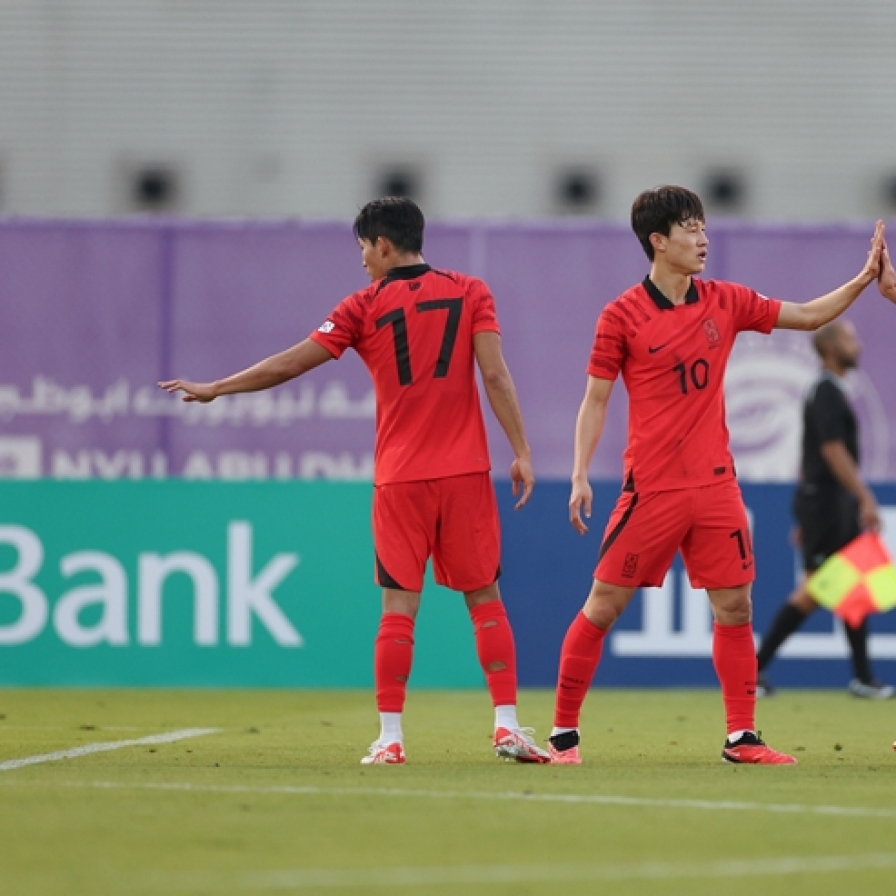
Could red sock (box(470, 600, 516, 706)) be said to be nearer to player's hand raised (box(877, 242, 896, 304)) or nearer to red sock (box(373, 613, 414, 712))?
red sock (box(373, 613, 414, 712))

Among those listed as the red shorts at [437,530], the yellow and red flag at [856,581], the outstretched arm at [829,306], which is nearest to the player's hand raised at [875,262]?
the outstretched arm at [829,306]


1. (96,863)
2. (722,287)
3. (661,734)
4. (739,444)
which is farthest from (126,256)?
(96,863)

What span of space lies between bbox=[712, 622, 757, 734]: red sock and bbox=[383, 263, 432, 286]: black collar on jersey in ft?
5.38

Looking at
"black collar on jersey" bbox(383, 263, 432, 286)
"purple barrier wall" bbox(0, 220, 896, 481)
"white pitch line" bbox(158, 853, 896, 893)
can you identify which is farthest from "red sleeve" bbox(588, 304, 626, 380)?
"purple barrier wall" bbox(0, 220, 896, 481)

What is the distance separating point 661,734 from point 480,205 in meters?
14.2

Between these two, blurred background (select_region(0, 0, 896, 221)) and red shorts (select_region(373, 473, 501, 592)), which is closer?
red shorts (select_region(373, 473, 501, 592))

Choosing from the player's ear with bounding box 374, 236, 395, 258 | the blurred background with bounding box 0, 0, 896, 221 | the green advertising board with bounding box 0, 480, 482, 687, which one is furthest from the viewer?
the blurred background with bounding box 0, 0, 896, 221

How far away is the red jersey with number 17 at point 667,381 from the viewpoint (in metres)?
7.00

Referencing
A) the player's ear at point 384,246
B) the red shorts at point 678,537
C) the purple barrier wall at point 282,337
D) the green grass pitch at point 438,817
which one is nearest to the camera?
the green grass pitch at point 438,817

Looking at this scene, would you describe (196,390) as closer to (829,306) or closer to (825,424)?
(829,306)

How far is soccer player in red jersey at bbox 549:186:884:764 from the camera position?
7.01 meters

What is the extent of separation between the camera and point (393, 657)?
7.09 m

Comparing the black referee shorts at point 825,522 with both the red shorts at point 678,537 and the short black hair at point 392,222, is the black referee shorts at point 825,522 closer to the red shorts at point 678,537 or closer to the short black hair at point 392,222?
the red shorts at point 678,537

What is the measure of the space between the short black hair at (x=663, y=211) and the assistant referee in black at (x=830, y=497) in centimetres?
434
